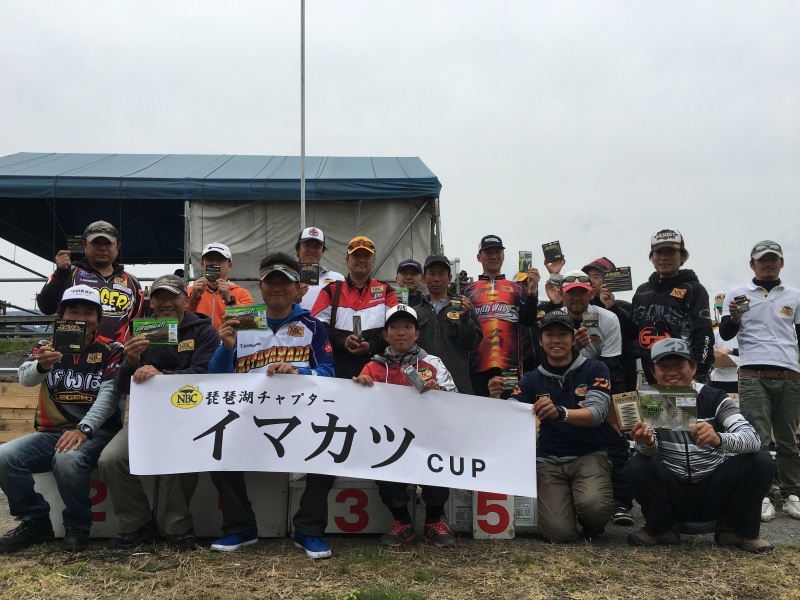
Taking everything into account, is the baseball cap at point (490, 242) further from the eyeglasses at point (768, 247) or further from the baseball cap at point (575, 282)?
the eyeglasses at point (768, 247)

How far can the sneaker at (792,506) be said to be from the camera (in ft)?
16.0

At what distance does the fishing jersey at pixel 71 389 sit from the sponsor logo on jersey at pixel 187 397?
0.52 metres

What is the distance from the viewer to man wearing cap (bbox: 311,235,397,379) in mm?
4832

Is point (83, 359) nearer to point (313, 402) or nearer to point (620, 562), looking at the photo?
point (313, 402)

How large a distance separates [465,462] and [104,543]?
242 centimetres

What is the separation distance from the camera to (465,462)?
405 centimetres

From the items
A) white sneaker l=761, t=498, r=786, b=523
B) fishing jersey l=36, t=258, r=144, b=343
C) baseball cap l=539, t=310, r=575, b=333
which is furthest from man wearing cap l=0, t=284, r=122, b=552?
white sneaker l=761, t=498, r=786, b=523

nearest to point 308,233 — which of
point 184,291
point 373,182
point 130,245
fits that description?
point 184,291

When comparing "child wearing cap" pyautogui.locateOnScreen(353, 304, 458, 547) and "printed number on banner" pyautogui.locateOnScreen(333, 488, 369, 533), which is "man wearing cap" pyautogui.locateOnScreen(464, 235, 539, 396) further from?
"printed number on banner" pyautogui.locateOnScreen(333, 488, 369, 533)

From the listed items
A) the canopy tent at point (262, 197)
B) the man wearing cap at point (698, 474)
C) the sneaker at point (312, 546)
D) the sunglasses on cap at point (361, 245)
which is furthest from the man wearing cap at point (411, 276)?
the canopy tent at point (262, 197)

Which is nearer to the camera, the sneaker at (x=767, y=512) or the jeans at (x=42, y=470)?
the jeans at (x=42, y=470)

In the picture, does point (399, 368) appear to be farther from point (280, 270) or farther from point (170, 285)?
point (170, 285)

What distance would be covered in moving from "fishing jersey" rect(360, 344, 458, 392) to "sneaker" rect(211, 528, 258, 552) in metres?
1.26

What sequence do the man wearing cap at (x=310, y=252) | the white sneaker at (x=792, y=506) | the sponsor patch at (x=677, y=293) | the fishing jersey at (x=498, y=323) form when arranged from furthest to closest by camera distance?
the man wearing cap at (x=310, y=252), the fishing jersey at (x=498, y=323), the sponsor patch at (x=677, y=293), the white sneaker at (x=792, y=506)
